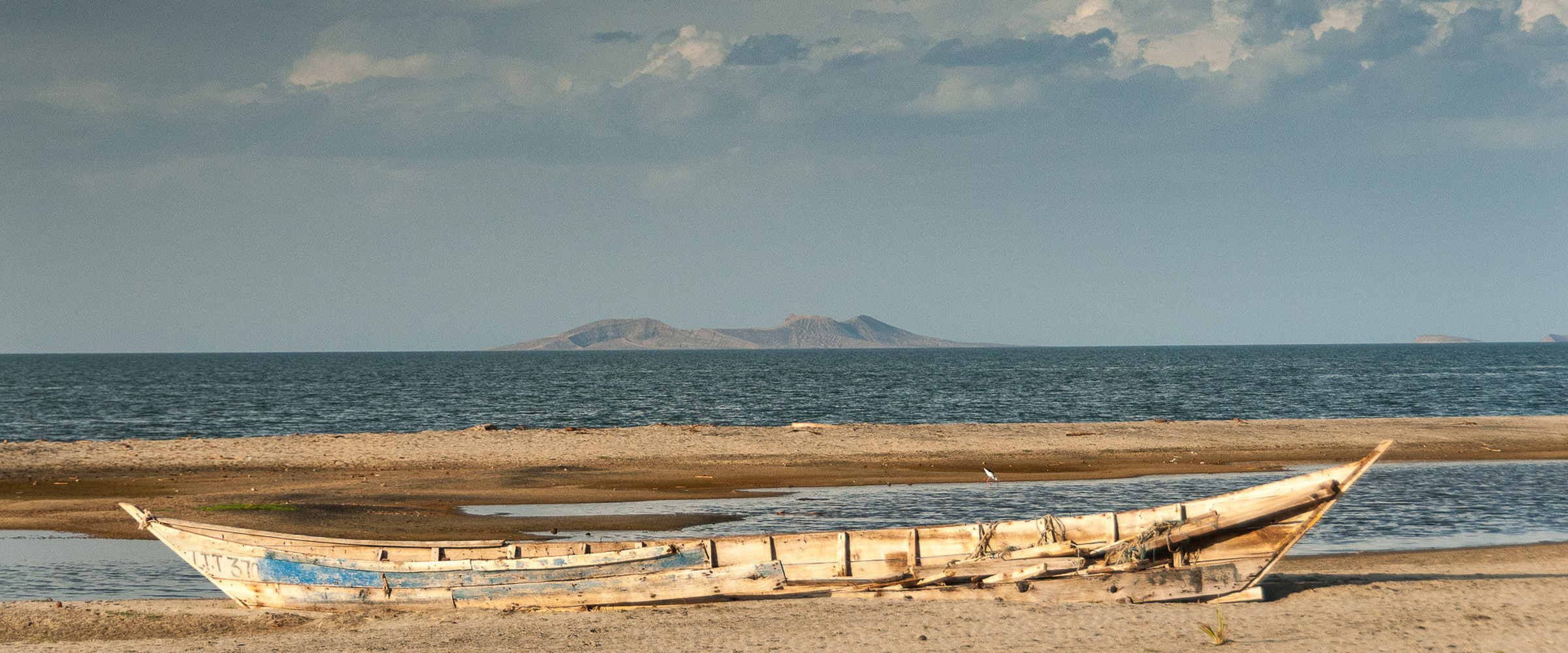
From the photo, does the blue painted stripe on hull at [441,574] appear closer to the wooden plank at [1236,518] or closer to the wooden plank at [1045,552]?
the wooden plank at [1045,552]

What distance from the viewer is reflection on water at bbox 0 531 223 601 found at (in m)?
15.9

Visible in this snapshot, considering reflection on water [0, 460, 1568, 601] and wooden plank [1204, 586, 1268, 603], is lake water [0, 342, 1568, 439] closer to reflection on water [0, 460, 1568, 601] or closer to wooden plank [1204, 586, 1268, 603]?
reflection on water [0, 460, 1568, 601]

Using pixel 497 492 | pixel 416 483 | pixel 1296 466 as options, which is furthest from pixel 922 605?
pixel 1296 466

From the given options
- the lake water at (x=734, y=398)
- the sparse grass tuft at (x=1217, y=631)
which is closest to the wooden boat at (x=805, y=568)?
the sparse grass tuft at (x=1217, y=631)

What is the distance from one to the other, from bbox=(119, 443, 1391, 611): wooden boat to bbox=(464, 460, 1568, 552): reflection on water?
4573 millimetres

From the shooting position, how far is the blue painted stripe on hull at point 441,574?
573 inches

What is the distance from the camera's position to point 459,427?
5212 cm

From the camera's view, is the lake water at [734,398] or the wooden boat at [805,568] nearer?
the wooden boat at [805,568]

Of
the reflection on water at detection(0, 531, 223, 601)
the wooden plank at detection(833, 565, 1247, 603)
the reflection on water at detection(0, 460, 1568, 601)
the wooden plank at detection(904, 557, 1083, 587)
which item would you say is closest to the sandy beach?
the wooden plank at detection(833, 565, 1247, 603)

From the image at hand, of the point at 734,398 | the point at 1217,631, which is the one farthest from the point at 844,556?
the point at 734,398

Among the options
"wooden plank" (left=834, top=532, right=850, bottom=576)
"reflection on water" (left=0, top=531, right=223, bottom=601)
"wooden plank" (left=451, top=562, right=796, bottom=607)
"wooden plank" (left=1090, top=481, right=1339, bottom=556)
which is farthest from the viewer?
"reflection on water" (left=0, top=531, right=223, bottom=601)

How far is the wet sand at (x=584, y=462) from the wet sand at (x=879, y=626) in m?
6.28

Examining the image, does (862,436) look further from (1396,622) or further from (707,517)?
(1396,622)

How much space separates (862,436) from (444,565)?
25079 millimetres
